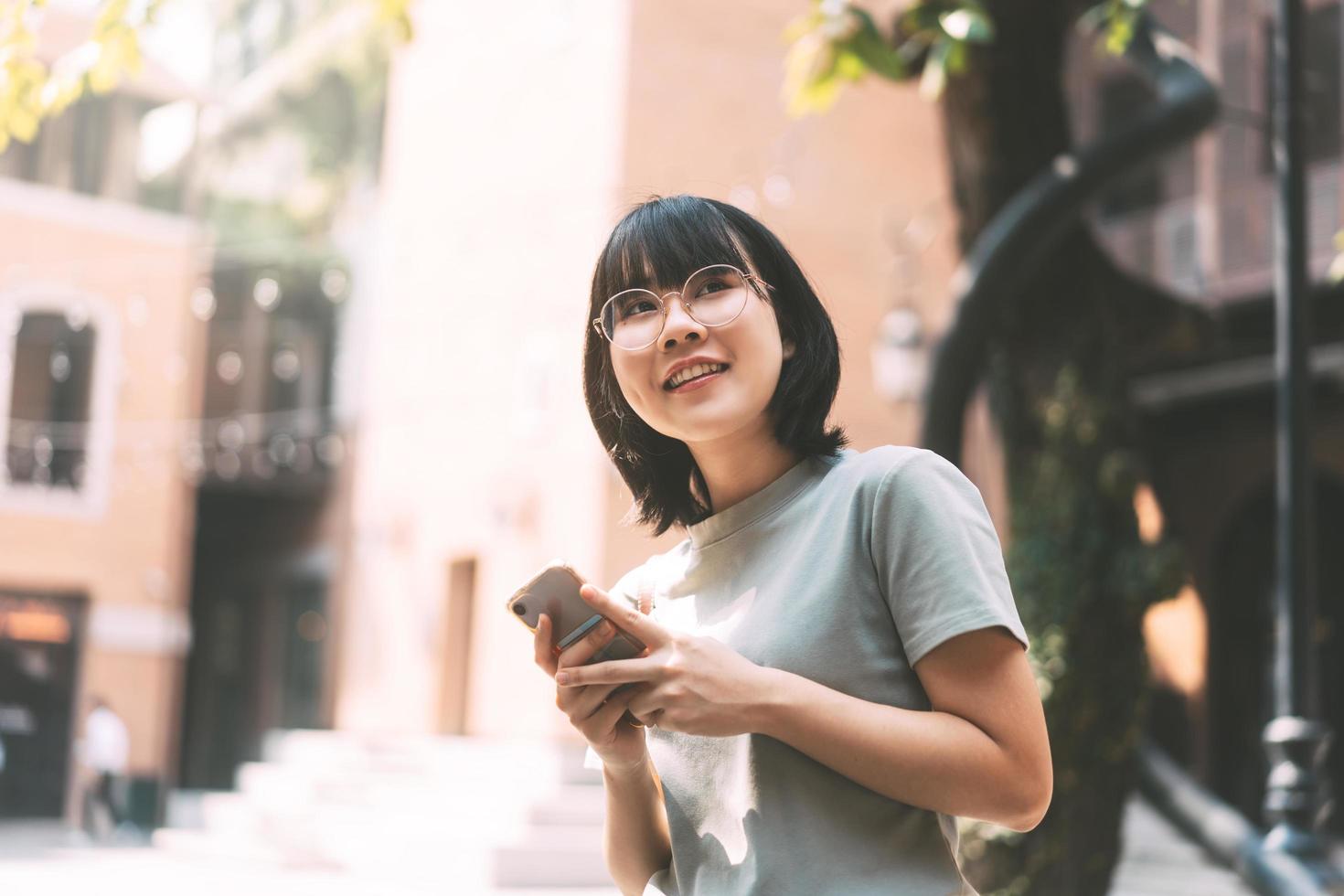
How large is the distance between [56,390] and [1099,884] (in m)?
17.6

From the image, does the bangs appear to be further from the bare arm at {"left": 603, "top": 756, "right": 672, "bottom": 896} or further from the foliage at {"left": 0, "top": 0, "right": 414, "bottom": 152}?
the foliage at {"left": 0, "top": 0, "right": 414, "bottom": 152}

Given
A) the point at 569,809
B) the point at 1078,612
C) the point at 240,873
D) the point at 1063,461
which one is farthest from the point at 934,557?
the point at 240,873

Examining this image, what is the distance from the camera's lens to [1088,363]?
17.9 ft

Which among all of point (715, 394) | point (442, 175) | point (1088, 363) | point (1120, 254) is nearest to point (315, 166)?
point (442, 175)

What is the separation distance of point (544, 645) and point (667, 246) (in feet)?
1.60

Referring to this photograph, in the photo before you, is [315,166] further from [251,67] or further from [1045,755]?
[1045,755]

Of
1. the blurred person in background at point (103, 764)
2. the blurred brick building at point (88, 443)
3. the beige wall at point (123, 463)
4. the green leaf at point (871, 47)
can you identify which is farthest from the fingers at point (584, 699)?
the beige wall at point (123, 463)

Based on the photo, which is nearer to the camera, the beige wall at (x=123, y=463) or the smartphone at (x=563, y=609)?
the smartphone at (x=563, y=609)

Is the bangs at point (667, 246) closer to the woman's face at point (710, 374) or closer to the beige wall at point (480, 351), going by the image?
the woman's face at point (710, 374)

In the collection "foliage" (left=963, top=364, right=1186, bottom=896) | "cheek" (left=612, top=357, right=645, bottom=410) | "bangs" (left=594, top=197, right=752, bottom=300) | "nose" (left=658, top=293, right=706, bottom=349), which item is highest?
"bangs" (left=594, top=197, right=752, bottom=300)

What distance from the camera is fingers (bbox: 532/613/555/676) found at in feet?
5.01

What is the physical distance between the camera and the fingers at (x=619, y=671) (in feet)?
4.70

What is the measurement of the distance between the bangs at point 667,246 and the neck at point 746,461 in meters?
0.20

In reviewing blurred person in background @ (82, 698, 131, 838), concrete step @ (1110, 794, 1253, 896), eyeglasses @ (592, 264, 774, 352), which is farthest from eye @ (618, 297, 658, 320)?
blurred person in background @ (82, 698, 131, 838)
